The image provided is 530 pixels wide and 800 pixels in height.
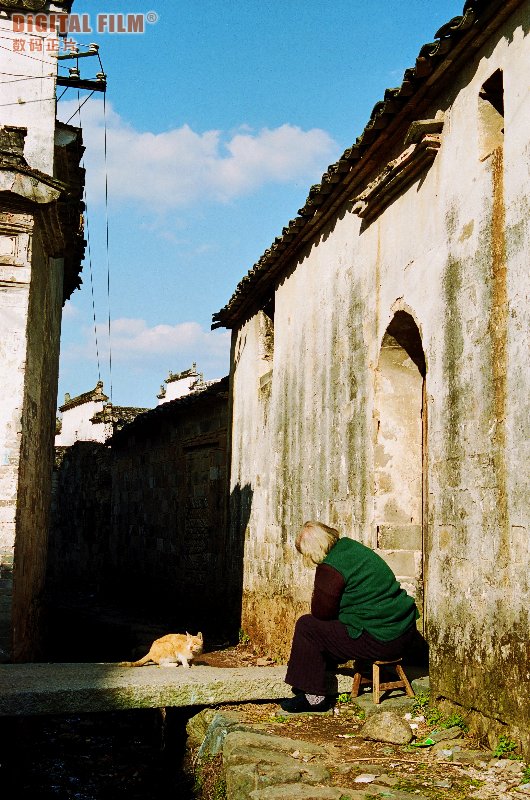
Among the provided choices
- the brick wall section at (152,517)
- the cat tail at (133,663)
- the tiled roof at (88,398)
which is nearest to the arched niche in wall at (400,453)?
the cat tail at (133,663)

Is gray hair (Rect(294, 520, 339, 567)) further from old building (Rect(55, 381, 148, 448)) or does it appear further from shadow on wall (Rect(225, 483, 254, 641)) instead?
old building (Rect(55, 381, 148, 448))

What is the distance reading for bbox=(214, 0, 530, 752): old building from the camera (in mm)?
4648

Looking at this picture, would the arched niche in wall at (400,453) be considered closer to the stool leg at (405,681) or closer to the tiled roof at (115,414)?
the stool leg at (405,681)

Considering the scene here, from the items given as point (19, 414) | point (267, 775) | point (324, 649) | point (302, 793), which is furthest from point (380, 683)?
point (19, 414)

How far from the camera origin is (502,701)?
445cm

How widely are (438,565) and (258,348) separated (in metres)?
6.46

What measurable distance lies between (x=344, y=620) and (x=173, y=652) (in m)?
2.21

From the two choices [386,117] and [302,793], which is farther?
[386,117]

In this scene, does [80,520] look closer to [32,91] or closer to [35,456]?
[35,456]

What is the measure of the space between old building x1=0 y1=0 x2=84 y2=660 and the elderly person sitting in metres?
2.75

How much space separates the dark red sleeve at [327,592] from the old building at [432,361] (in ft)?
2.22

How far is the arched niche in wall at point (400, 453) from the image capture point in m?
6.69

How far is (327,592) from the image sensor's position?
5.50 metres

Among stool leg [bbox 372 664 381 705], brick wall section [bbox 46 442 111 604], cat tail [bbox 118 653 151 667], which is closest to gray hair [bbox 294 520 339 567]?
stool leg [bbox 372 664 381 705]
